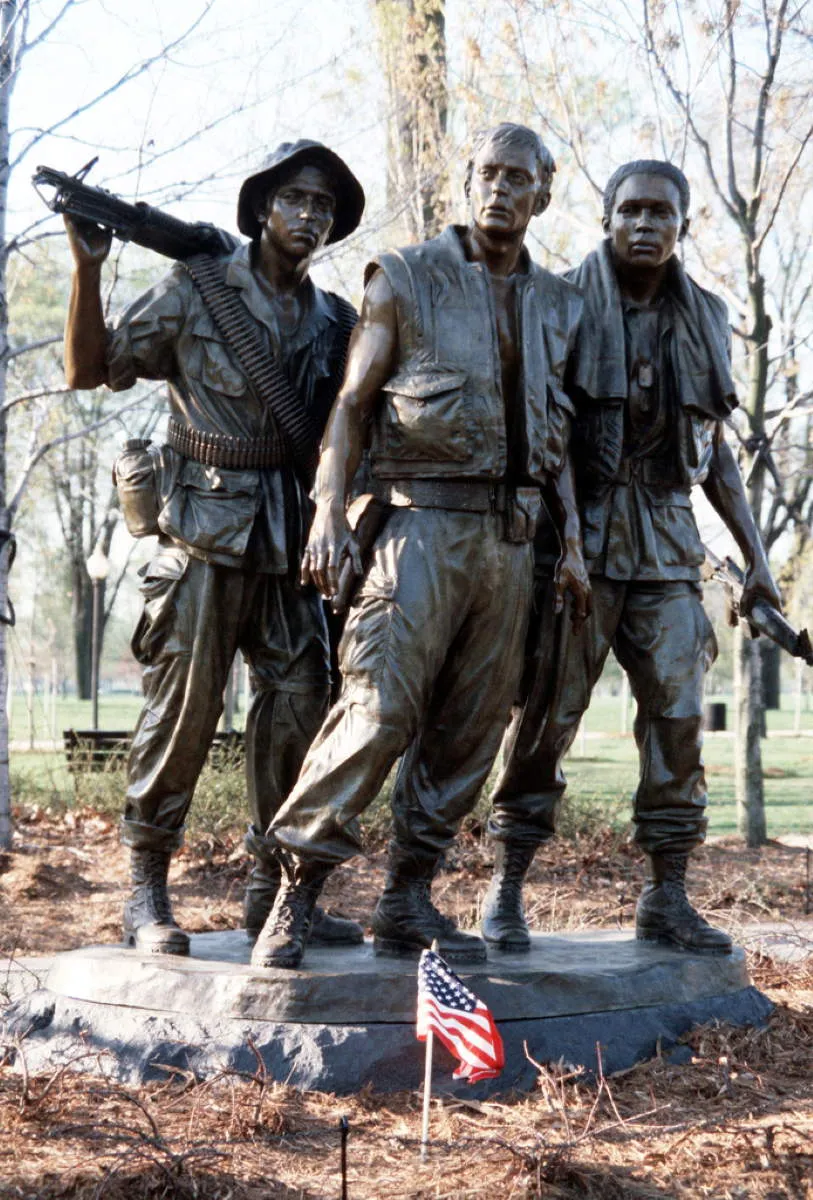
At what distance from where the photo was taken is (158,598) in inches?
198

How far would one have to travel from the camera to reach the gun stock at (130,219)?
182 inches

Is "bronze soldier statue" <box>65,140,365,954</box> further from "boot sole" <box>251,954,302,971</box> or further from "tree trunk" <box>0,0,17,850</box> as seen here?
"tree trunk" <box>0,0,17,850</box>

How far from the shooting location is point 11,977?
5.99 metres

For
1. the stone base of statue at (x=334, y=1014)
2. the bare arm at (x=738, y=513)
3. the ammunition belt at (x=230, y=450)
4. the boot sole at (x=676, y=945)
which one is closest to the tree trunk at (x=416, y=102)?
the bare arm at (x=738, y=513)

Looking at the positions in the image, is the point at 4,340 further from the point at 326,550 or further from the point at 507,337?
the point at 326,550

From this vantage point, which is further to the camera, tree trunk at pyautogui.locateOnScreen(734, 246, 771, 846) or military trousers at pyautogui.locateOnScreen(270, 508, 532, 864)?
tree trunk at pyautogui.locateOnScreen(734, 246, 771, 846)

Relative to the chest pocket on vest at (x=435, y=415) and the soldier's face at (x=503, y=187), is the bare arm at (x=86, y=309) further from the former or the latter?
the soldier's face at (x=503, y=187)

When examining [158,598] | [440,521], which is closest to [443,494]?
[440,521]

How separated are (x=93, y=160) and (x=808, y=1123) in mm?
3703

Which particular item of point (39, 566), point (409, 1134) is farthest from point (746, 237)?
point (39, 566)

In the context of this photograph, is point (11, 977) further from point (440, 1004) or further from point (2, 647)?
point (2, 647)

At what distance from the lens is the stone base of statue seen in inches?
174

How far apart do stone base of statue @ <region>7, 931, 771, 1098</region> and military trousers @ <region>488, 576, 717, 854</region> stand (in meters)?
0.50

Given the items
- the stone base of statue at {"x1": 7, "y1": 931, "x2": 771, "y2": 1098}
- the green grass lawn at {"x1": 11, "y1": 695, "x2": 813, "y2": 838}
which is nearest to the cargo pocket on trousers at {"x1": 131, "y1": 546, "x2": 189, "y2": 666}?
the stone base of statue at {"x1": 7, "y1": 931, "x2": 771, "y2": 1098}
